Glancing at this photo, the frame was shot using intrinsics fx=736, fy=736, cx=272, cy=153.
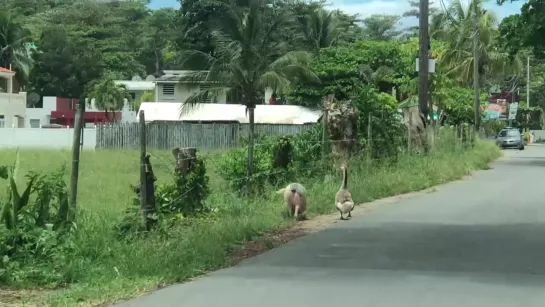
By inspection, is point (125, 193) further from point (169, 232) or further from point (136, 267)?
point (136, 267)

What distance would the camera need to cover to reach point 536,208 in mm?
15648

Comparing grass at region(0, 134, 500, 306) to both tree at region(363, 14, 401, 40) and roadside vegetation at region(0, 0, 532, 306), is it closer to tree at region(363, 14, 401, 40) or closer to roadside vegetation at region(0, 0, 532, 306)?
roadside vegetation at region(0, 0, 532, 306)

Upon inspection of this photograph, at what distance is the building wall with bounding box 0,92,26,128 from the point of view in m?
54.0

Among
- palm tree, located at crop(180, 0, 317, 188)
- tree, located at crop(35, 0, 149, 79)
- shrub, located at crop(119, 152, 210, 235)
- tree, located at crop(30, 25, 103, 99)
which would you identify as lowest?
shrub, located at crop(119, 152, 210, 235)

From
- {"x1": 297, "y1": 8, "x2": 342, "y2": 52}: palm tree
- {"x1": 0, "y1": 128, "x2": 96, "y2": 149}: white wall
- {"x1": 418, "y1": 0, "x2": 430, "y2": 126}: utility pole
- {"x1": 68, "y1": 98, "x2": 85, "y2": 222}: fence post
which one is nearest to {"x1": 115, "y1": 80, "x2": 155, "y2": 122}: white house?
{"x1": 297, "y1": 8, "x2": 342, "y2": 52}: palm tree

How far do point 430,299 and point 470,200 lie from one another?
1022cm

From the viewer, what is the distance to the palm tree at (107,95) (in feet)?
198

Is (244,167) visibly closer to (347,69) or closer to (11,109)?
(347,69)

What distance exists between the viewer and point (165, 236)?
33.7ft

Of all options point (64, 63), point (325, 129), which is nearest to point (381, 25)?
point (64, 63)

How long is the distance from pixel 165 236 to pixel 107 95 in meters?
51.8

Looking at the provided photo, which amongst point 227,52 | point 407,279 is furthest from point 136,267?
point 227,52

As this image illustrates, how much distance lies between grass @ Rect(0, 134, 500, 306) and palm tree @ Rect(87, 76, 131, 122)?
135 ft

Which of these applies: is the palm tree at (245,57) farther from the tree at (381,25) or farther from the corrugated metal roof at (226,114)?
the tree at (381,25)
